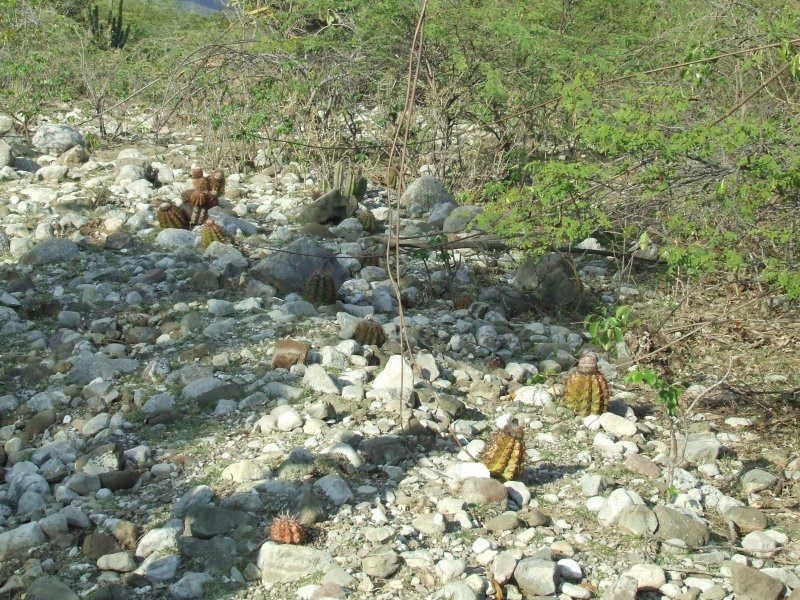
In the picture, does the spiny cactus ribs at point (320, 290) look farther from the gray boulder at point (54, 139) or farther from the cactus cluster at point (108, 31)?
the cactus cluster at point (108, 31)

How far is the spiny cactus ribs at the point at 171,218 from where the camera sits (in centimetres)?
812

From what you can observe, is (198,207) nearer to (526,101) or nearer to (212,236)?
(212,236)

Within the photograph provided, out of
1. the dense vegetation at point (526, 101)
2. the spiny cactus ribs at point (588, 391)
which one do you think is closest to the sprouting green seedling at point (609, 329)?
the dense vegetation at point (526, 101)

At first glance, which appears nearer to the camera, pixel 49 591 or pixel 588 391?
pixel 49 591

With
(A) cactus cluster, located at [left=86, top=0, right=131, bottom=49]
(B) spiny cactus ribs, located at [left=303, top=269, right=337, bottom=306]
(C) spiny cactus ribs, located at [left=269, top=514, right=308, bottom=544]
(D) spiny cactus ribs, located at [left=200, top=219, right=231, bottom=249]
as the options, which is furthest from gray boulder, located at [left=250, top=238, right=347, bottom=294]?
(A) cactus cluster, located at [left=86, top=0, right=131, bottom=49]

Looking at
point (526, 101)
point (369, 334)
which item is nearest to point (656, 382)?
point (369, 334)

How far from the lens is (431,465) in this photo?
439cm

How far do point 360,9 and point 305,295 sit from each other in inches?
174

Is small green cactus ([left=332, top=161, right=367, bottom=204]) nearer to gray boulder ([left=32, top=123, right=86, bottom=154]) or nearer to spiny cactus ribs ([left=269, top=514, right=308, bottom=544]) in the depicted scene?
gray boulder ([left=32, top=123, right=86, bottom=154])

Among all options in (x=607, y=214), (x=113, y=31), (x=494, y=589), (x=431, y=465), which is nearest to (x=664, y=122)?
(x=607, y=214)

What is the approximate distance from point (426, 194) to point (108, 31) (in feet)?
29.7

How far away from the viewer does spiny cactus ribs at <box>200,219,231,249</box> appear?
7656mm

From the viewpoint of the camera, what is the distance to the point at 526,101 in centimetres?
933

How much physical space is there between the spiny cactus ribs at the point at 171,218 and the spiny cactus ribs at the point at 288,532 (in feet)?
16.0
